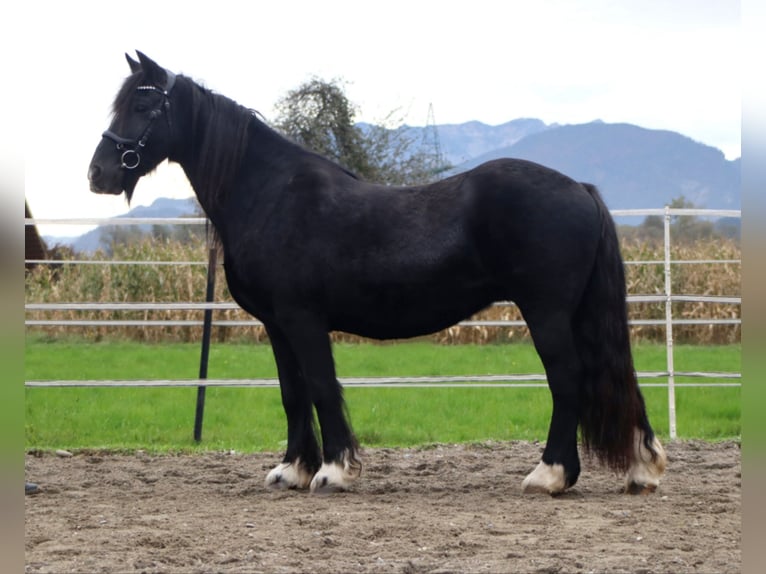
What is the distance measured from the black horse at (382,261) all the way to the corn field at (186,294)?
29.6ft

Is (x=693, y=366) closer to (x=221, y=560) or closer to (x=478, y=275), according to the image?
(x=478, y=275)

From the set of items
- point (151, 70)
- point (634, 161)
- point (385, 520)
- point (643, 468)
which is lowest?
point (385, 520)

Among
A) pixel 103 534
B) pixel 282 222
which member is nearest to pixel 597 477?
pixel 282 222

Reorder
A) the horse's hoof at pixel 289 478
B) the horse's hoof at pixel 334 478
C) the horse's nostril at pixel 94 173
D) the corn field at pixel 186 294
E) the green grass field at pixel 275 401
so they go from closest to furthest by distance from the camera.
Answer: the horse's hoof at pixel 334 478 → the horse's nostril at pixel 94 173 → the horse's hoof at pixel 289 478 → the green grass field at pixel 275 401 → the corn field at pixel 186 294

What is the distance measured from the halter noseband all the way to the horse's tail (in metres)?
2.55

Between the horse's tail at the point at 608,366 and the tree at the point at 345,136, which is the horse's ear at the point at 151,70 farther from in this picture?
the tree at the point at 345,136

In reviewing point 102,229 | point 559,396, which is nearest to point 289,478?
point 559,396

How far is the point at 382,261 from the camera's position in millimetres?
4891

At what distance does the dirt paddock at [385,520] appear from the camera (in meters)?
3.44

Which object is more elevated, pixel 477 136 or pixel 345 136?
pixel 477 136

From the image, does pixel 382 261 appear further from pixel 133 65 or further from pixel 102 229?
pixel 102 229

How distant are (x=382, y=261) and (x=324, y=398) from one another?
831 mm

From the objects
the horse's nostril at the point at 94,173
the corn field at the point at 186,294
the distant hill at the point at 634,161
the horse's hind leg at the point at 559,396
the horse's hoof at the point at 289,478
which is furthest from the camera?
the distant hill at the point at 634,161

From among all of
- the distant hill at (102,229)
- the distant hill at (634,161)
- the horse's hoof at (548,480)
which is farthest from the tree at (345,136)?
the distant hill at (634,161)
